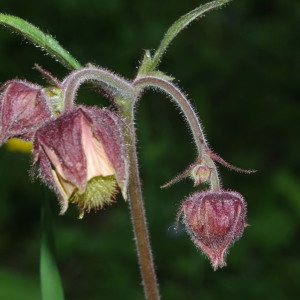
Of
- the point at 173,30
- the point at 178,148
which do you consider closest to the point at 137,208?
the point at 173,30

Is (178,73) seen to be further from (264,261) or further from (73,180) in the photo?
(73,180)

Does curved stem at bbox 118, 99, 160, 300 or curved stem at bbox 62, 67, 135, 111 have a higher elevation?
curved stem at bbox 62, 67, 135, 111

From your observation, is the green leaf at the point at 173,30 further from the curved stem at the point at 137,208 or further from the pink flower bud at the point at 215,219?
the pink flower bud at the point at 215,219

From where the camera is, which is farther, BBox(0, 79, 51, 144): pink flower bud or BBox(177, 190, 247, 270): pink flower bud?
BBox(177, 190, 247, 270): pink flower bud

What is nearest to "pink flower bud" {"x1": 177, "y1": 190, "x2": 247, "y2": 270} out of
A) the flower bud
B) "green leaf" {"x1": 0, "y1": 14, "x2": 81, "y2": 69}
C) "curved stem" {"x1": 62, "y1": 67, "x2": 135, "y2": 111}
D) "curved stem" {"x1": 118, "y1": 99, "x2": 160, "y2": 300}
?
the flower bud

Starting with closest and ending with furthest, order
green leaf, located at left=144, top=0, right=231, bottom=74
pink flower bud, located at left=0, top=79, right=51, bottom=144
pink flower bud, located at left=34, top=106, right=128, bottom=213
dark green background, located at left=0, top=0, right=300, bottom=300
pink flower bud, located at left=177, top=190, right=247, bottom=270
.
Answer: pink flower bud, located at left=34, top=106, right=128, bottom=213
pink flower bud, located at left=0, top=79, right=51, bottom=144
pink flower bud, located at left=177, top=190, right=247, bottom=270
green leaf, located at left=144, top=0, right=231, bottom=74
dark green background, located at left=0, top=0, right=300, bottom=300

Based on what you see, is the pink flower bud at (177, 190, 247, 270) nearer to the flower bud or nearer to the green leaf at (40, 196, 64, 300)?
the flower bud

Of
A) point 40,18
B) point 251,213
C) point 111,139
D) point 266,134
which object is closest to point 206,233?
point 111,139

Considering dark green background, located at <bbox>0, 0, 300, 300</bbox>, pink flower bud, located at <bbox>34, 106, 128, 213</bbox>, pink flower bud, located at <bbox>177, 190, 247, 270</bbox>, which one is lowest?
pink flower bud, located at <bbox>177, 190, 247, 270</bbox>
